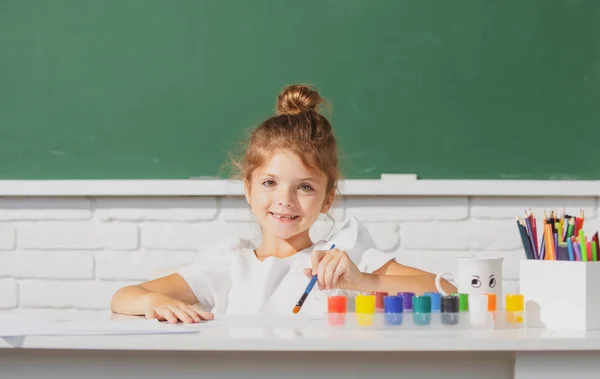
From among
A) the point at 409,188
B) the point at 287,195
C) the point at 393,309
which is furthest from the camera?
the point at 409,188

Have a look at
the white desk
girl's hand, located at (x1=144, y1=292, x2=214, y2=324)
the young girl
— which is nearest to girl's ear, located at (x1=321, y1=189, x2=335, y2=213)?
the young girl

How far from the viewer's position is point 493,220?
2223 millimetres

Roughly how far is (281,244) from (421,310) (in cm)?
80

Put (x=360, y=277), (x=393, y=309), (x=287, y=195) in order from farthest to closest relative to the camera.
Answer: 1. (x=287, y=195)
2. (x=360, y=277)
3. (x=393, y=309)

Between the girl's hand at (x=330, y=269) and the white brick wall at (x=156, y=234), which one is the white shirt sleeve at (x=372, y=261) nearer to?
the girl's hand at (x=330, y=269)

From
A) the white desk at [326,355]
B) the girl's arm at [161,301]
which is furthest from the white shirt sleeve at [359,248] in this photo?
the white desk at [326,355]

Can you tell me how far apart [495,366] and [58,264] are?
1716 millimetres

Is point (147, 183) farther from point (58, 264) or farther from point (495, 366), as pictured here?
point (495, 366)

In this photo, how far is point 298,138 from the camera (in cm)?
175

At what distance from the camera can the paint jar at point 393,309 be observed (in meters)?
1.00

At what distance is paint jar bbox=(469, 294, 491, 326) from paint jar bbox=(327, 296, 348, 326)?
160 mm

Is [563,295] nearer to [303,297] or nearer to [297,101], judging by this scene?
[303,297]

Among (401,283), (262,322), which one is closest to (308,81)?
(401,283)

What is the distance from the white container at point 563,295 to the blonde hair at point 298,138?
29.1 inches
